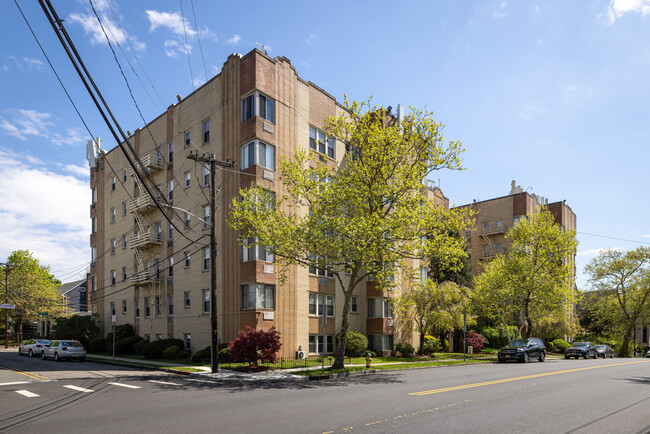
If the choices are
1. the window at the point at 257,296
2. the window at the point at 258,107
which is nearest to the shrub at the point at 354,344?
the window at the point at 257,296

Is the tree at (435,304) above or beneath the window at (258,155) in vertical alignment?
beneath

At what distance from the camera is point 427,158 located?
2331cm

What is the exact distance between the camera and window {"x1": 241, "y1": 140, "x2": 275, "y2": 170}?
96.7 feet

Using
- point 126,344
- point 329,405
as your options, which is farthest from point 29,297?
point 329,405

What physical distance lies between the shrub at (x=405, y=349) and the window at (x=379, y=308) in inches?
89.5

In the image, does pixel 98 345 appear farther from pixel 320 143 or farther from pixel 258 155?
pixel 320 143

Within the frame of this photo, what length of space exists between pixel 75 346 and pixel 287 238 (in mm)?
17513

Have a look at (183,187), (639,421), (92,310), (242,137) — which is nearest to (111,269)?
(92,310)

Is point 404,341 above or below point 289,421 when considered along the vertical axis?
below

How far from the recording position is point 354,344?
106 feet

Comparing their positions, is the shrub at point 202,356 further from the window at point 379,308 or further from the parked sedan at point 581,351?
the parked sedan at point 581,351

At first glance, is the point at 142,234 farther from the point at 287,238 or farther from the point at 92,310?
the point at 287,238

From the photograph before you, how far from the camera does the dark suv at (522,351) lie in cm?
3278

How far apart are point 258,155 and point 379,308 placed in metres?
14.9
